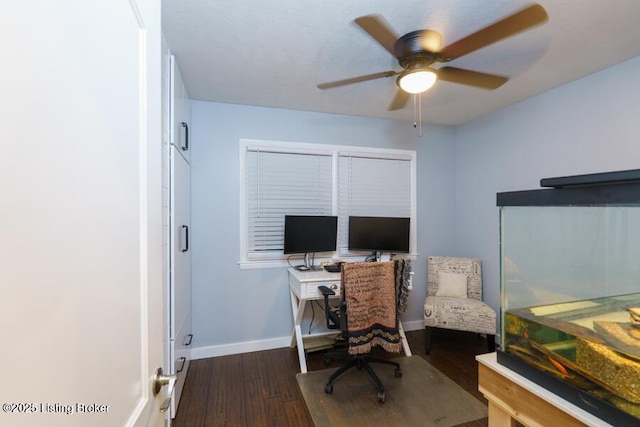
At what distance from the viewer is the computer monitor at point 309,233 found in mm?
2744

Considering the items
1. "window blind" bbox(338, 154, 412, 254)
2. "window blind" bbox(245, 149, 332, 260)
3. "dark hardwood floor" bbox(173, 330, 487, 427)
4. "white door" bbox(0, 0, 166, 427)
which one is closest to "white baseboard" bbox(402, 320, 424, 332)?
"dark hardwood floor" bbox(173, 330, 487, 427)

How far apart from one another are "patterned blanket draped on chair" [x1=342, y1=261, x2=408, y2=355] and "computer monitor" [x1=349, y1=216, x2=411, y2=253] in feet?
2.46

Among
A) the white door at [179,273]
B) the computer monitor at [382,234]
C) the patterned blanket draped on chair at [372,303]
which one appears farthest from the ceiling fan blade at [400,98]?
the white door at [179,273]

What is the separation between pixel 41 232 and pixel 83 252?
10cm

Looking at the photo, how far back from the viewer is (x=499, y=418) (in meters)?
1.05

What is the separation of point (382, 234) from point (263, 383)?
177cm

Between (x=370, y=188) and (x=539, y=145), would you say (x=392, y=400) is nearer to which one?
(x=370, y=188)

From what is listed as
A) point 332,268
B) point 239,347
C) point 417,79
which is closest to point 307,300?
point 332,268

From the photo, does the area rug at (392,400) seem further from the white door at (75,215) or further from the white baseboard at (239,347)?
Result: the white door at (75,215)

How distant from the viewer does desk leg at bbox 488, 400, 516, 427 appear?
1024 mm

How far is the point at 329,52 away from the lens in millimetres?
1905

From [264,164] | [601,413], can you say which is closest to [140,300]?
[601,413]

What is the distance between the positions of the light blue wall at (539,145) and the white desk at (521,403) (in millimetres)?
2059

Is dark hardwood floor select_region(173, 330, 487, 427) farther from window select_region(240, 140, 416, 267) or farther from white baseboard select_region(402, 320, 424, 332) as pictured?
window select_region(240, 140, 416, 267)
